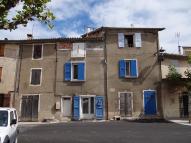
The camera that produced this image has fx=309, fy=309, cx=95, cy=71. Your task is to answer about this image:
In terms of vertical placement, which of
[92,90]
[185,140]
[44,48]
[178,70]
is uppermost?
[44,48]

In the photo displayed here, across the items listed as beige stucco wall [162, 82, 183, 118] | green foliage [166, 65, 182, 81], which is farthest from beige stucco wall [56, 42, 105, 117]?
green foliage [166, 65, 182, 81]

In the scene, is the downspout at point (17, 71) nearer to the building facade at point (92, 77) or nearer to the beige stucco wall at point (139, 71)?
the building facade at point (92, 77)

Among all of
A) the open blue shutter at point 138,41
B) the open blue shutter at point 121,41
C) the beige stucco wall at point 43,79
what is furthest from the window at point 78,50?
the open blue shutter at point 138,41

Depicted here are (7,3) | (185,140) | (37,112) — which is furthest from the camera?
(37,112)

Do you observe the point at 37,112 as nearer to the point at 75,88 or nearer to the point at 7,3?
the point at 75,88

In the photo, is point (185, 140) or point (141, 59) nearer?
point (185, 140)

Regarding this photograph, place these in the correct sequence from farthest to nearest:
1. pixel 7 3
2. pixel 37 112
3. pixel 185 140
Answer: pixel 37 112 → pixel 185 140 → pixel 7 3

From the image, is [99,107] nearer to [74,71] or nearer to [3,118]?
[74,71]

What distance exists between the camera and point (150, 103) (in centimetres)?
2644

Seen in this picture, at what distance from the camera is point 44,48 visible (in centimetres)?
2809

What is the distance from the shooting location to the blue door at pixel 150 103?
26328 mm

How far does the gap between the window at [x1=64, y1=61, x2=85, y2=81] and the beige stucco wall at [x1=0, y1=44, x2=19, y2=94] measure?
4.82 meters

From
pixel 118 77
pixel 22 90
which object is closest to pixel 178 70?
pixel 118 77

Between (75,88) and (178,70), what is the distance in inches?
378
